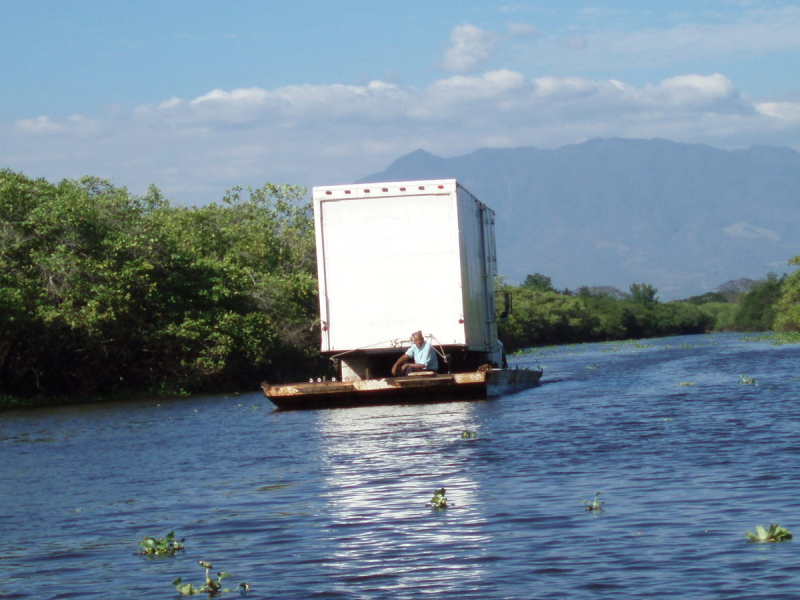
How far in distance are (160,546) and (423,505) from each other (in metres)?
2.59

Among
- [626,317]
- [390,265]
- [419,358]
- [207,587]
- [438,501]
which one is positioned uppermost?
[626,317]

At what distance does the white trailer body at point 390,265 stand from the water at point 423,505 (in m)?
2.04

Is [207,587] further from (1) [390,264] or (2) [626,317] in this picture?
(2) [626,317]

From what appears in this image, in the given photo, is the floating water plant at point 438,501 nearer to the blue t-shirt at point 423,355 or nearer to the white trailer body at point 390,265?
the blue t-shirt at point 423,355

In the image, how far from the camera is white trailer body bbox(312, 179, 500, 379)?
72.2ft

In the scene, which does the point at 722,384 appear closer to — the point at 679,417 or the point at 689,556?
the point at 679,417

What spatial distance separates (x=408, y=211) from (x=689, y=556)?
14530 millimetres

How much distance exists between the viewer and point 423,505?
1059cm

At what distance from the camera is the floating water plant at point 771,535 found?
8.30 m

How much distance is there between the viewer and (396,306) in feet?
72.7

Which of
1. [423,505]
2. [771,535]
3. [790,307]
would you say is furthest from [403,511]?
[790,307]

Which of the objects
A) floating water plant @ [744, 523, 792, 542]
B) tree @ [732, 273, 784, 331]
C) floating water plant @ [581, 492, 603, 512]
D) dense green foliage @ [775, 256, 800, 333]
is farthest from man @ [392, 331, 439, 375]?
tree @ [732, 273, 784, 331]

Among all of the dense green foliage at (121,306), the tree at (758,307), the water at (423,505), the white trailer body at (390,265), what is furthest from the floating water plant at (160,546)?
the tree at (758,307)

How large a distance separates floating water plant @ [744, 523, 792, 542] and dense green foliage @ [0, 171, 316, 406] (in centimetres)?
2535
